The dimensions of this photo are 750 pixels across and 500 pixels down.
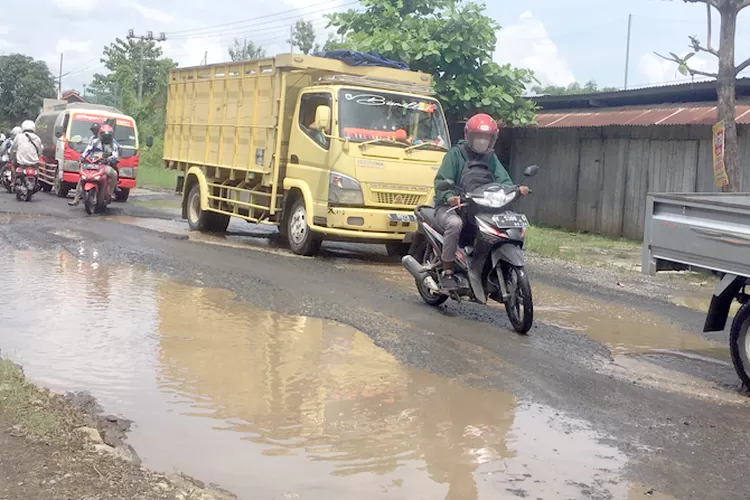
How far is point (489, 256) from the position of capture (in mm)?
7602

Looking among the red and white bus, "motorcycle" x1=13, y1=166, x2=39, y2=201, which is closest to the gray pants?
"motorcycle" x1=13, y1=166, x2=39, y2=201

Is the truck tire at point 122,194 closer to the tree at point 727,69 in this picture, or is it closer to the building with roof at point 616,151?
the building with roof at point 616,151

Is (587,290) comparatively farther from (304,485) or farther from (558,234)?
(558,234)

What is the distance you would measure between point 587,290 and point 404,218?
2.51 meters

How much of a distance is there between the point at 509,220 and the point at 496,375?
1833 mm

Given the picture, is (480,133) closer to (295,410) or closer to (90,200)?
(295,410)

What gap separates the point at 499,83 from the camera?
716 inches

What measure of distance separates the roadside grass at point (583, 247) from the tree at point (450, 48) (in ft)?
8.52

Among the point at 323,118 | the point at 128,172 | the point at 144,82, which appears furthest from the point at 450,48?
the point at 144,82

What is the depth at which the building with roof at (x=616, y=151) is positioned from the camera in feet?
50.4

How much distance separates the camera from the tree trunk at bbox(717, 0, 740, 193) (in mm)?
12789

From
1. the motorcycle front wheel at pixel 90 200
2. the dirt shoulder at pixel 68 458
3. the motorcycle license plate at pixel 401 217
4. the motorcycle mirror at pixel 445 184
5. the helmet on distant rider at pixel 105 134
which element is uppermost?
the helmet on distant rider at pixel 105 134

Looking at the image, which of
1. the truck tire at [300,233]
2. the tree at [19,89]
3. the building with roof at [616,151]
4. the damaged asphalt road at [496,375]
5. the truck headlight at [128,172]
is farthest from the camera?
the tree at [19,89]

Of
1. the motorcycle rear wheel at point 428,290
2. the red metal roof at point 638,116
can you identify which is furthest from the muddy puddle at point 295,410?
the red metal roof at point 638,116
